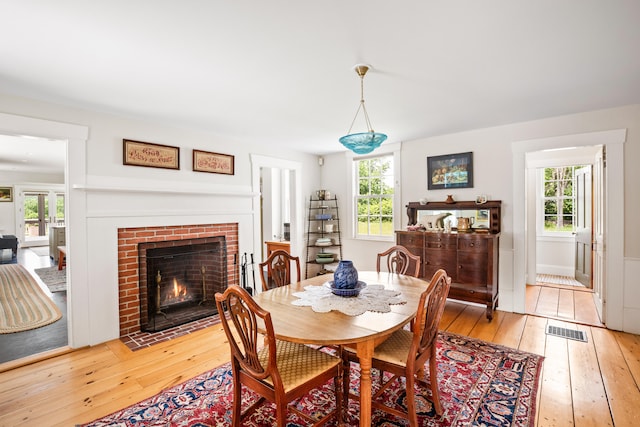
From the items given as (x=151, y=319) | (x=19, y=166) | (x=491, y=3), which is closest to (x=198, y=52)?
(x=491, y=3)

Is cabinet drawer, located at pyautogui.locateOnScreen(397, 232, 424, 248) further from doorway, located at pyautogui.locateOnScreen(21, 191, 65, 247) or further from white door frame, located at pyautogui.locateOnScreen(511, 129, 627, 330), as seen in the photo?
doorway, located at pyautogui.locateOnScreen(21, 191, 65, 247)

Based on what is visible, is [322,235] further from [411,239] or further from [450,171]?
[450,171]

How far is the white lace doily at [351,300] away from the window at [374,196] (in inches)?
104

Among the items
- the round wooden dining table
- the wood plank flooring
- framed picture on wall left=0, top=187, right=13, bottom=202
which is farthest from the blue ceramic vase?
framed picture on wall left=0, top=187, right=13, bottom=202

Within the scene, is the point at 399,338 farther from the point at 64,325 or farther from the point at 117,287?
A: the point at 64,325

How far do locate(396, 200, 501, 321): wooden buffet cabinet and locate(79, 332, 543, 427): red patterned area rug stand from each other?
41.5 inches

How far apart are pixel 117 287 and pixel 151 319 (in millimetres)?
571

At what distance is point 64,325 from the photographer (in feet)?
11.8

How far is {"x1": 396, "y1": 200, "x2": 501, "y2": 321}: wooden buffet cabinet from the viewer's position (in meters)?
3.61

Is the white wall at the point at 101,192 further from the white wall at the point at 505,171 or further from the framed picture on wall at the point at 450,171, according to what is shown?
the framed picture on wall at the point at 450,171

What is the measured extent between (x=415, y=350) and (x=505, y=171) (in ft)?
10.0

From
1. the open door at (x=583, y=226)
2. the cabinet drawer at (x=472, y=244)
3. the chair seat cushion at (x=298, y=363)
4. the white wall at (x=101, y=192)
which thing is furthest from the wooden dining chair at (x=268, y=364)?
the open door at (x=583, y=226)

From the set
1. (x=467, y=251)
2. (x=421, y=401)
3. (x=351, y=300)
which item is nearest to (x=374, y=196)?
(x=467, y=251)

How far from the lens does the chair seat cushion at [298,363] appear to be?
1.63 metres
